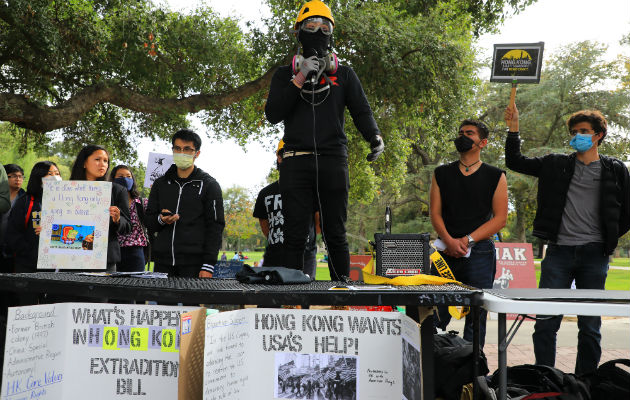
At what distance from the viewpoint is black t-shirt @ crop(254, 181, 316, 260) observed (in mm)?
4473

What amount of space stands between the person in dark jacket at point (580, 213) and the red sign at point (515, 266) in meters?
4.75

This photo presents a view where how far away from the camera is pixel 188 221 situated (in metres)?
3.95

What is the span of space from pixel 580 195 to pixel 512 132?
71 cm

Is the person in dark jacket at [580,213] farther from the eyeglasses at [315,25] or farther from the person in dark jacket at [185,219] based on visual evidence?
the person in dark jacket at [185,219]

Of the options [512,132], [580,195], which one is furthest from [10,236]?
[580,195]

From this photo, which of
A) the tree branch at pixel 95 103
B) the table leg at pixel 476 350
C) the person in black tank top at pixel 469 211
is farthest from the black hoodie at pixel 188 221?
the tree branch at pixel 95 103

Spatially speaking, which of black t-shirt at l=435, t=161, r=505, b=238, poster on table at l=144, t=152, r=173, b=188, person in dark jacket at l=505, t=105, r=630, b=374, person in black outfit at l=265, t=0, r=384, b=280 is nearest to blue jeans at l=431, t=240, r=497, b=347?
black t-shirt at l=435, t=161, r=505, b=238

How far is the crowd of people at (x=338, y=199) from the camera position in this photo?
3.18 metres

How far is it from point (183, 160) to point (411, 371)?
273 centimetres

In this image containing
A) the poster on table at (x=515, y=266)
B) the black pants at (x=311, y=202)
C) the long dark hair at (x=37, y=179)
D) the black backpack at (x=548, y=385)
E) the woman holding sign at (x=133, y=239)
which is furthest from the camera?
the poster on table at (x=515, y=266)

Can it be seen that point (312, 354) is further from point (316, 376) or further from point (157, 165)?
point (157, 165)

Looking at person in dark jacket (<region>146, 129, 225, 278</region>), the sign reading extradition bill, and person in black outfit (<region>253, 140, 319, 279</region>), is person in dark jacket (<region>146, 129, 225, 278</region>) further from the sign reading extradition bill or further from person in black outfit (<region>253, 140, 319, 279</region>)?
the sign reading extradition bill

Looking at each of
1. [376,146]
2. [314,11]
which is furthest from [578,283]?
[314,11]

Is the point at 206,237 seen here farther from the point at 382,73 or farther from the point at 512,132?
the point at 382,73
